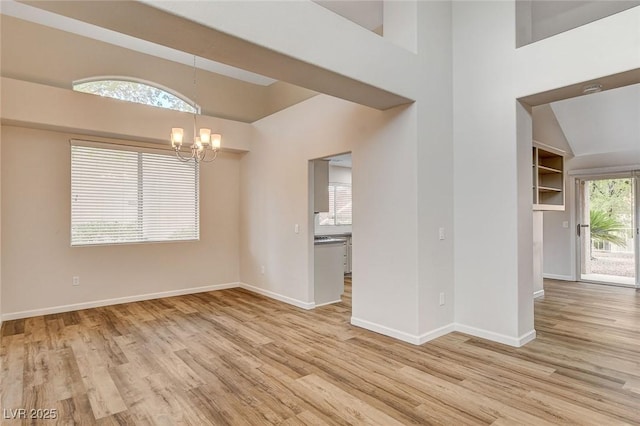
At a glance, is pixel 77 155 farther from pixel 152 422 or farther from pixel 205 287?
pixel 152 422

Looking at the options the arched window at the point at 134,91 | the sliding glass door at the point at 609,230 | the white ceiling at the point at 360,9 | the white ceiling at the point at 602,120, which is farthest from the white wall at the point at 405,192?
the sliding glass door at the point at 609,230

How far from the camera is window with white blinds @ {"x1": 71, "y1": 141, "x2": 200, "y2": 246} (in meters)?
4.90

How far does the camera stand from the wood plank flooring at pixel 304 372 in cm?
232

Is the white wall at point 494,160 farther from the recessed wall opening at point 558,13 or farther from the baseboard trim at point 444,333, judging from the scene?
the recessed wall opening at point 558,13

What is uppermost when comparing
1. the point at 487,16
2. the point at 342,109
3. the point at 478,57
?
the point at 487,16

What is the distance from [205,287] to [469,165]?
4.60 metres

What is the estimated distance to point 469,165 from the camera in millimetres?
3799

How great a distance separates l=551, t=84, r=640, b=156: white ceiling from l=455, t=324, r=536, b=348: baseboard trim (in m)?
4.31

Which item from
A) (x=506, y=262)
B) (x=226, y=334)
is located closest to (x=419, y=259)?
(x=506, y=262)

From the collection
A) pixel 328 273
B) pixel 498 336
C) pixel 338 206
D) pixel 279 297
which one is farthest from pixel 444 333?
pixel 338 206

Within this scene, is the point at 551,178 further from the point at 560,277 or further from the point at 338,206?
the point at 338,206

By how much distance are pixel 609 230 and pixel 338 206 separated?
5.43m

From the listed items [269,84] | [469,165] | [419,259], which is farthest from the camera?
[269,84]

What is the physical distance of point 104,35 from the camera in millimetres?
5078
